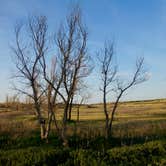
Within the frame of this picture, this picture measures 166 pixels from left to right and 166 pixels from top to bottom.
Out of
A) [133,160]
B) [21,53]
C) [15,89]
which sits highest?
[21,53]

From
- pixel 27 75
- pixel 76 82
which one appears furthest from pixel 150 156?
pixel 27 75

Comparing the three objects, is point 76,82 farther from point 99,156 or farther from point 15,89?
point 99,156

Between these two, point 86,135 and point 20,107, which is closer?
point 86,135

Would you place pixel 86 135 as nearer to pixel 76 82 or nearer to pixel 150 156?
pixel 76 82

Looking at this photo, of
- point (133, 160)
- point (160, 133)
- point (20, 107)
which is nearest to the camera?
point (133, 160)

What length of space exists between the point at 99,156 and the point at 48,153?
219cm

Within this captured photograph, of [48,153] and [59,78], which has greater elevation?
[59,78]

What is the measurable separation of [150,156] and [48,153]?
463 cm

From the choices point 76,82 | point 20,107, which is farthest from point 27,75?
point 20,107

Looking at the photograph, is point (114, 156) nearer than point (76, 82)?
Yes

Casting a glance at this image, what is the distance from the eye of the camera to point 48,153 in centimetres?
1435

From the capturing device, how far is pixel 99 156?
14.4 metres

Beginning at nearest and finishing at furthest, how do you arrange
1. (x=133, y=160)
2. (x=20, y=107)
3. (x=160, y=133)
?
(x=133, y=160)
(x=160, y=133)
(x=20, y=107)

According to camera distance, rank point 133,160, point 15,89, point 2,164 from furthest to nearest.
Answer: point 15,89 < point 133,160 < point 2,164
